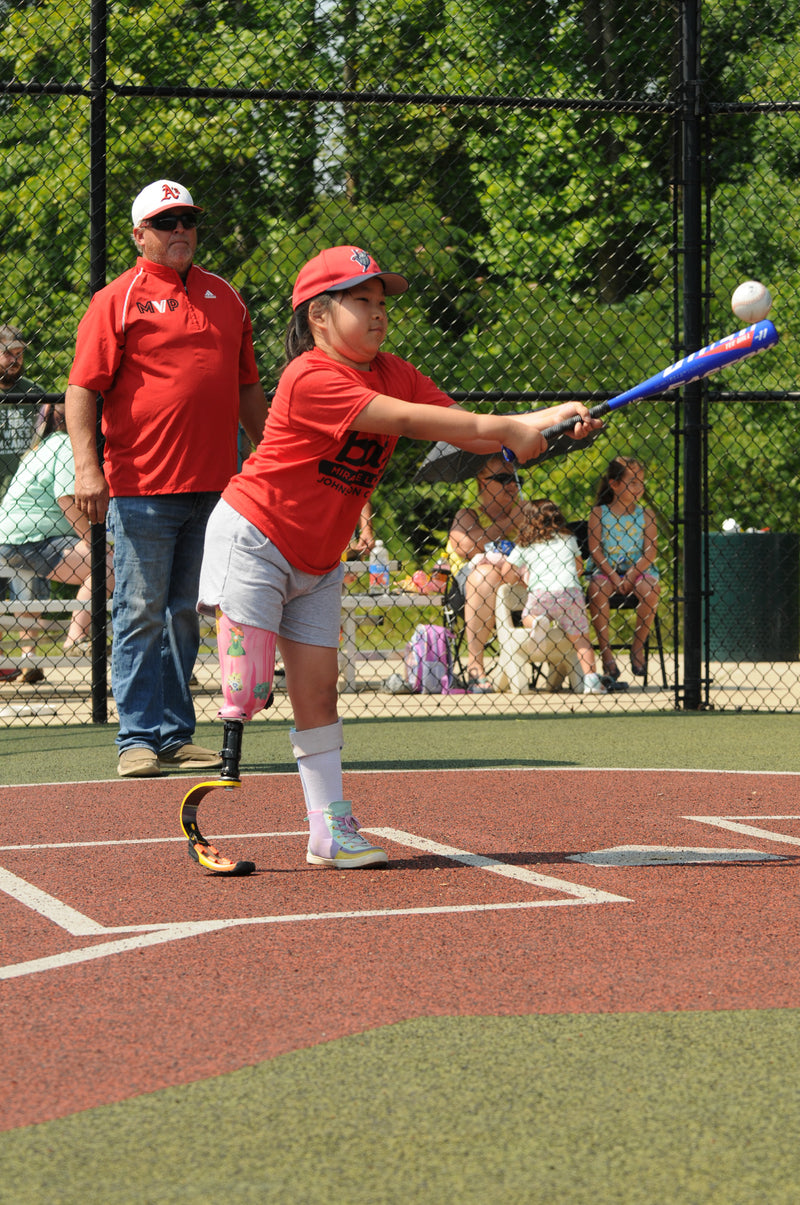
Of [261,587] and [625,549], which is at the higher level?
[625,549]

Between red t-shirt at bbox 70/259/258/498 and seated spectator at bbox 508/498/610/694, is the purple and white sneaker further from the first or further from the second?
seated spectator at bbox 508/498/610/694

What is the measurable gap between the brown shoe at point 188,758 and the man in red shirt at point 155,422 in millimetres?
15

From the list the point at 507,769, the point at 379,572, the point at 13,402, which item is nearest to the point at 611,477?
the point at 379,572

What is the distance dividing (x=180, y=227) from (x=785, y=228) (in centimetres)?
1083

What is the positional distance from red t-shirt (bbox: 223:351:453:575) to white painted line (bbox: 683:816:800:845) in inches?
66.0

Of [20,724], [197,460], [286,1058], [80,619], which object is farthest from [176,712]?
[286,1058]

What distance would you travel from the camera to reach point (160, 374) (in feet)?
20.2

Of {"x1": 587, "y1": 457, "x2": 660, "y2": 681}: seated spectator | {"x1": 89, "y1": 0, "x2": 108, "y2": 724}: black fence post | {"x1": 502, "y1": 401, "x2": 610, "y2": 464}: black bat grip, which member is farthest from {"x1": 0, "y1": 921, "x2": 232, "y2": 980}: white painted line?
{"x1": 587, "y1": 457, "x2": 660, "y2": 681}: seated spectator

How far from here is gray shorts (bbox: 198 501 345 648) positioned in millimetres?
4348

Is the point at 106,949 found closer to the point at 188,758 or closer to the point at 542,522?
the point at 188,758

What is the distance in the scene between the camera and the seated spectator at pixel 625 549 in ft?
35.1

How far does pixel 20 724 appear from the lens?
28.1 feet

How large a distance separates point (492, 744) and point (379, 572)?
3.59 meters

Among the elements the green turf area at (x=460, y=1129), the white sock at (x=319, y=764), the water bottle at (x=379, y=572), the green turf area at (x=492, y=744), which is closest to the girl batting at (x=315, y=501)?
the white sock at (x=319, y=764)
